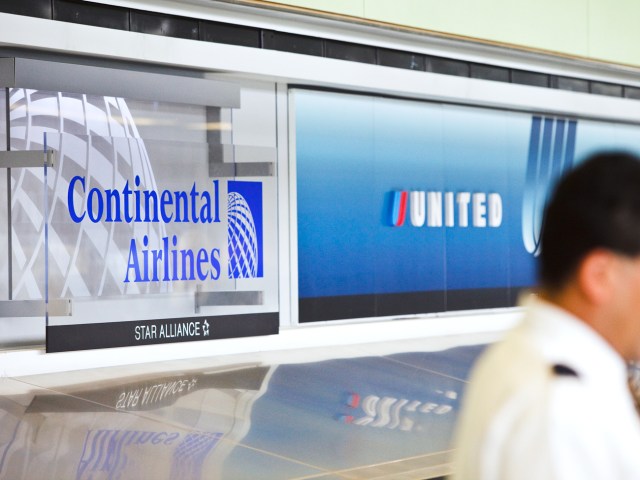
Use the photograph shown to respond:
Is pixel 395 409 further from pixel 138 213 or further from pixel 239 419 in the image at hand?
pixel 138 213

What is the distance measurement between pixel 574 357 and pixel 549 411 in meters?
0.10

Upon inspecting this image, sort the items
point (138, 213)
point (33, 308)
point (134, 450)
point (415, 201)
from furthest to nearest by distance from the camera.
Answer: point (415, 201) < point (138, 213) < point (33, 308) < point (134, 450)

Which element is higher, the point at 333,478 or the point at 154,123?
the point at 154,123

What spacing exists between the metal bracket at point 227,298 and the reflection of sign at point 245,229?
171 millimetres

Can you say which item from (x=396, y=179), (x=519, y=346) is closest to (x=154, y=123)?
(x=396, y=179)

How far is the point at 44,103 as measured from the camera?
24.7ft

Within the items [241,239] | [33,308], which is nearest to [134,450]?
[33,308]

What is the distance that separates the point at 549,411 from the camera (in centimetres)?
111

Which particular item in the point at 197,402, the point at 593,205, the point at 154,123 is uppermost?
the point at 154,123

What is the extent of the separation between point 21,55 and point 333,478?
480 centimetres

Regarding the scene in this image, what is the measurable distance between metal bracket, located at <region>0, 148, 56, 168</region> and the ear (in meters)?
6.63

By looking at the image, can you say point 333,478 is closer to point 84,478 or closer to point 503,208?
point 84,478

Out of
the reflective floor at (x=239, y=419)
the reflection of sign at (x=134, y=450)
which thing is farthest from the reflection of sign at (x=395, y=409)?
the reflection of sign at (x=134, y=450)

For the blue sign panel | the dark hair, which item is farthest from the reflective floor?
the dark hair
